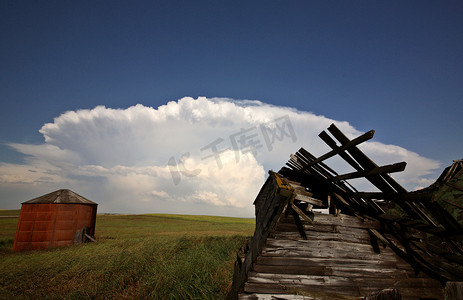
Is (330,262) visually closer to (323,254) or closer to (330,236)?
(323,254)

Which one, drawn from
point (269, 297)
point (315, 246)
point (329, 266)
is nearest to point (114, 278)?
point (269, 297)

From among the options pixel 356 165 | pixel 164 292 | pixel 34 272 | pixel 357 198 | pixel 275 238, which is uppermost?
pixel 356 165

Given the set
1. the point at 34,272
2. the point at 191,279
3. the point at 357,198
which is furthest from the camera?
the point at 34,272

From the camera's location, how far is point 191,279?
7.75 metres

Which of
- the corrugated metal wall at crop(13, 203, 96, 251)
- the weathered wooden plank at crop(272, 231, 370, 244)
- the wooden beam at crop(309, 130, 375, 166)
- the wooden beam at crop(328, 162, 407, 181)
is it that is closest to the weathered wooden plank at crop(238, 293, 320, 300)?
the weathered wooden plank at crop(272, 231, 370, 244)

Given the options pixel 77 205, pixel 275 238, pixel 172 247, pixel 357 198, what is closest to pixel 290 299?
pixel 275 238

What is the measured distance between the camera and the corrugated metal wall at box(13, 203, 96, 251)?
49.2ft

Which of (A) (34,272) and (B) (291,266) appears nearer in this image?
(B) (291,266)

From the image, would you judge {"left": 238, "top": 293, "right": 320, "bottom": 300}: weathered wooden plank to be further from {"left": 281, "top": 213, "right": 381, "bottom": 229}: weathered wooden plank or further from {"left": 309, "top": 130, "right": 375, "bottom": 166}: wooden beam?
{"left": 309, "top": 130, "right": 375, "bottom": 166}: wooden beam

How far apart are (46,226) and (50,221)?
0.37 metres

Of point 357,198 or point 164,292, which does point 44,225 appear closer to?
point 164,292

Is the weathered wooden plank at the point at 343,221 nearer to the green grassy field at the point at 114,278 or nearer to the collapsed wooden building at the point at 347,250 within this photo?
the collapsed wooden building at the point at 347,250

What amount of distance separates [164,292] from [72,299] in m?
2.72

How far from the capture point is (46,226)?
1546cm
